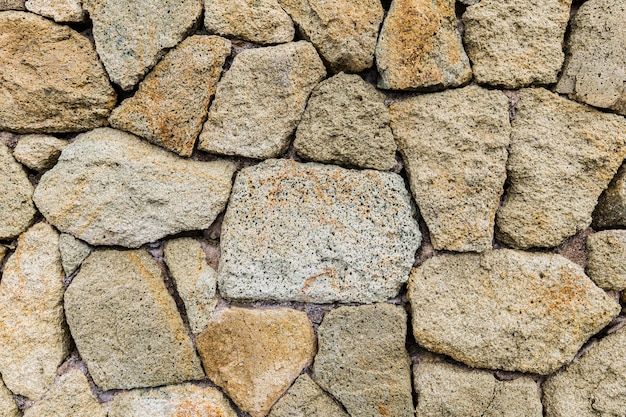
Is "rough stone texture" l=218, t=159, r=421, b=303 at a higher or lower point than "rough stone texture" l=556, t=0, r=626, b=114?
lower

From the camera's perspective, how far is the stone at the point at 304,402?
124 cm

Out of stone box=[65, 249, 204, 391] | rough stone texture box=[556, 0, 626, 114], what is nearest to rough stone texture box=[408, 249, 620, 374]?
rough stone texture box=[556, 0, 626, 114]

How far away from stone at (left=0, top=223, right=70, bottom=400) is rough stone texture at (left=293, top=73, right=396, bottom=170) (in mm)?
750

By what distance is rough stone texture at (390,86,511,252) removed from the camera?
46.4 inches

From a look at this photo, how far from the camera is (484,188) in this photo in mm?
1185

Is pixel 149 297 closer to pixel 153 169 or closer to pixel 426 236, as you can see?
pixel 153 169

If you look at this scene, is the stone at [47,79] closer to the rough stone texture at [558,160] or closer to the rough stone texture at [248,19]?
the rough stone texture at [248,19]

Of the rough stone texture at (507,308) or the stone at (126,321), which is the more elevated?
the rough stone texture at (507,308)

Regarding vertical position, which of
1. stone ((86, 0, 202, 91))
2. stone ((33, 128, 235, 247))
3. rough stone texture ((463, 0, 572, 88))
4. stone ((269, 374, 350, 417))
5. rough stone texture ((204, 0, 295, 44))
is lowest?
stone ((269, 374, 350, 417))

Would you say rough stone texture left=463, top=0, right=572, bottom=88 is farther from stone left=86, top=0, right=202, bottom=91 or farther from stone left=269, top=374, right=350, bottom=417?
stone left=269, top=374, right=350, bottom=417

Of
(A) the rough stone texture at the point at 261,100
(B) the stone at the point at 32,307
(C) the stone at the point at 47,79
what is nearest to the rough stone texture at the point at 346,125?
(A) the rough stone texture at the point at 261,100

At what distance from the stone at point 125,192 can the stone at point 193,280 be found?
0.20 feet

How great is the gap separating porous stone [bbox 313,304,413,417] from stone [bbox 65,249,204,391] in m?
0.39

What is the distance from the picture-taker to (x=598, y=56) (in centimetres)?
115
